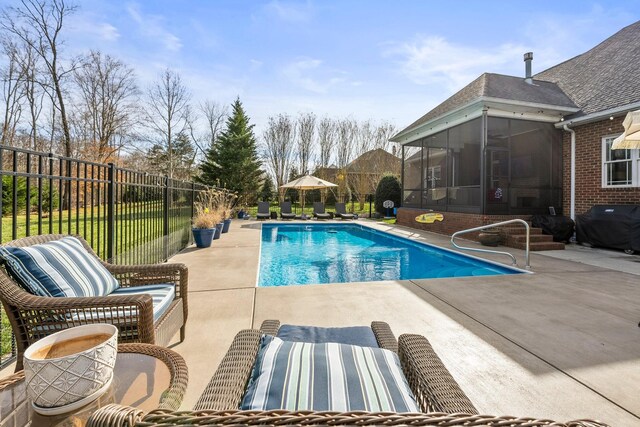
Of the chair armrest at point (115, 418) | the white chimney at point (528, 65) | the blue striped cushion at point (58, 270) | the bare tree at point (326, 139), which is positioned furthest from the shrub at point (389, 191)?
the chair armrest at point (115, 418)

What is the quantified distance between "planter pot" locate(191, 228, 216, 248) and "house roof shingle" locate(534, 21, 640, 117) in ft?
32.9

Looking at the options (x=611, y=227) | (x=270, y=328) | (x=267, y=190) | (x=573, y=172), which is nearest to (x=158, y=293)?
(x=270, y=328)

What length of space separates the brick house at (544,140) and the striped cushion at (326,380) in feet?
27.0

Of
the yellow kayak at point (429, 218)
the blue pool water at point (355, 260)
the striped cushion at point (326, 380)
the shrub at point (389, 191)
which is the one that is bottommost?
the blue pool water at point (355, 260)

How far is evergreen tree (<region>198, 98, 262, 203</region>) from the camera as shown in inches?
690

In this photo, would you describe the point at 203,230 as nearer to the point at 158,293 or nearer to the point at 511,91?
the point at 158,293

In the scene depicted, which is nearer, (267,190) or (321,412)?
(321,412)

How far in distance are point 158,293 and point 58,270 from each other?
609 mm

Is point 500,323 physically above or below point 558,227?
below

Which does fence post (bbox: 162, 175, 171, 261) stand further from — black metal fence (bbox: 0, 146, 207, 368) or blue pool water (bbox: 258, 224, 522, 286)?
blue pool water (bbox: 258, 224, 522, 286)

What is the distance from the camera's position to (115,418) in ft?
1.96

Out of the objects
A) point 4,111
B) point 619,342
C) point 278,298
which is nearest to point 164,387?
point 278,298

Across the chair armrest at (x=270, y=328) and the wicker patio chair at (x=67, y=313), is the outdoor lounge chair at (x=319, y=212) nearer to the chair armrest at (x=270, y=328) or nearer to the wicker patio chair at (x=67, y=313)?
the wicker patio chair at (x=67, y=313)

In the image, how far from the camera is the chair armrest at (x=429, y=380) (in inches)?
38.5
